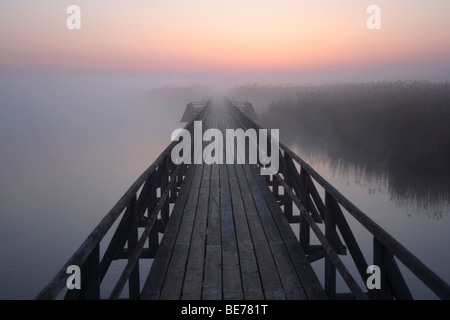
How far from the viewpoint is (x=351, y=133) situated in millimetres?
21344

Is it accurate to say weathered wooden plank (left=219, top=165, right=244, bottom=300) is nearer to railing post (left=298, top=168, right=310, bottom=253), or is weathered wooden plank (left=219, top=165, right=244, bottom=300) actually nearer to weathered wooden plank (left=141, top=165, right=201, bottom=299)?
weathered wooden plank (left=141, top=165, right=201, bottom=299)

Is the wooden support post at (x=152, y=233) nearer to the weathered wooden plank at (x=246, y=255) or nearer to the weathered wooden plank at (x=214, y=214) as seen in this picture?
the weathered wooden plank at (x=214, y=214)

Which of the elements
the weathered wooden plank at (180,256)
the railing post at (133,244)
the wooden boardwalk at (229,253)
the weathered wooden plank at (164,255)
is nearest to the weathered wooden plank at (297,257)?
the wooden boardwalk at (229,253)

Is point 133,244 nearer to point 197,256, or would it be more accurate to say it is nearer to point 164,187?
point 197,256

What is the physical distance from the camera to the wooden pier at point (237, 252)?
298 centimetres

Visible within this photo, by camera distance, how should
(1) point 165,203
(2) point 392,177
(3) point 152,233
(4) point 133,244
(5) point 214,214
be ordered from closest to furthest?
(4) point 133,244, (3) point 152,233, (1) point 165,203, (5) point 214,214, (2) point 392,177

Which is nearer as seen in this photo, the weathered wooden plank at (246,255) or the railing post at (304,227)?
the weathered wooden plank at (246,255)

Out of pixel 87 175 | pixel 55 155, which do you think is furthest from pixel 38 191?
pixel 55 155

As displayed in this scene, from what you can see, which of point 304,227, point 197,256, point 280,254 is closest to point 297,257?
point 280,254

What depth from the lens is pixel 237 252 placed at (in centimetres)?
540

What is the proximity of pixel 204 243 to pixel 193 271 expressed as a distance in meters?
0.96

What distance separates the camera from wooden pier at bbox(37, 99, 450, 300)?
2.98 metres

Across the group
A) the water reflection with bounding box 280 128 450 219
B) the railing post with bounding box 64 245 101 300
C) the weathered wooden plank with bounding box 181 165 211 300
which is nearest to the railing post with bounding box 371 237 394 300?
the weathered wooden plank with bounding box 181 165 211 300
